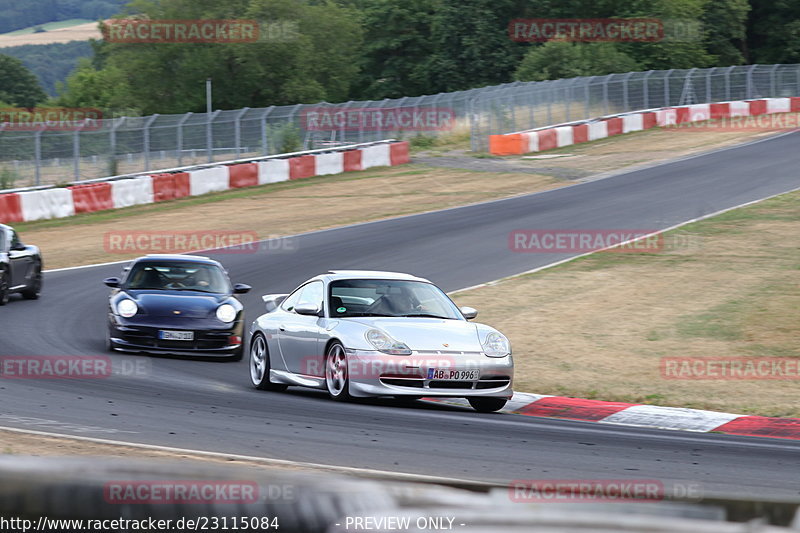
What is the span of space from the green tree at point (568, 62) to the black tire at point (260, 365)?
5228 centimetres

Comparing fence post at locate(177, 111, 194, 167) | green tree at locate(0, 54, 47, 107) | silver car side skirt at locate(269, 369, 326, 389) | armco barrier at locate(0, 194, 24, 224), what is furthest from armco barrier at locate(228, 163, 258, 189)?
green tree at locate(0, 54, 47, 107)

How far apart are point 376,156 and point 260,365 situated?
27.1 metres

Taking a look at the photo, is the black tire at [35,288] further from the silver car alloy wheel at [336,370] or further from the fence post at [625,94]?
the fence post at [625,94]

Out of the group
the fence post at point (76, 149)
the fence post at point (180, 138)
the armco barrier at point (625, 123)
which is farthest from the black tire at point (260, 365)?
the armco barrier at point (625, 123)

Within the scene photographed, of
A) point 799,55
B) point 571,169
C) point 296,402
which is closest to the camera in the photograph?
point 296,402

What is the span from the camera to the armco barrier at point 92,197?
29688 mm

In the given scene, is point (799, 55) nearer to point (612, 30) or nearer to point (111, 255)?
point (612, 30)

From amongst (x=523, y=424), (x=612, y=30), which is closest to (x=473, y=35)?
(x=612, y=30)

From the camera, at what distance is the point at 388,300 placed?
453 inches

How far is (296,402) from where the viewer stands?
1098 cm

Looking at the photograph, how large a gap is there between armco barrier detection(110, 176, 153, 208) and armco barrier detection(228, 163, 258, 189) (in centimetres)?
329

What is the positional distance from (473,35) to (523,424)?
69484 mm

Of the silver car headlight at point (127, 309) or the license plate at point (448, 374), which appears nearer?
the license plate at point (448, 374)

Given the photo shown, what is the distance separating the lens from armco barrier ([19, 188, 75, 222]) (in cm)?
2819
